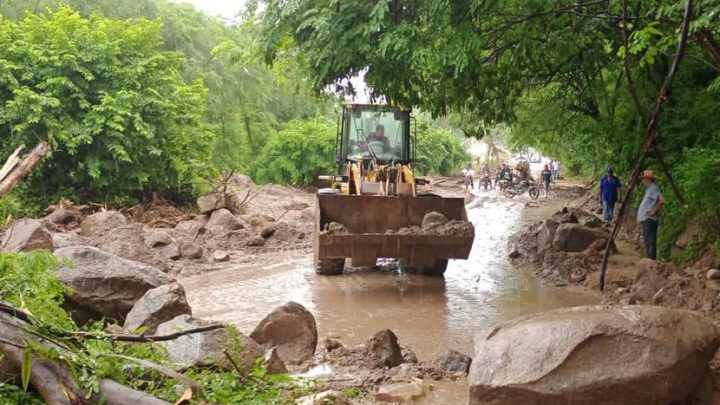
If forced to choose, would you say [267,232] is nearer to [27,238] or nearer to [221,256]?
[221,256]

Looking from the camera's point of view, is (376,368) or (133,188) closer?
(376,368)

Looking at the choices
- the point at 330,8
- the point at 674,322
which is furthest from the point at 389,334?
the point at 330,8

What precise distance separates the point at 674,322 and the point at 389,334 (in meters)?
2.69

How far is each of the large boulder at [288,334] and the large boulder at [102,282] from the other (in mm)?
1856

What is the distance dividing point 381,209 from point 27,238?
565cm

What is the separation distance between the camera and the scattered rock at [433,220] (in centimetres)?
1057

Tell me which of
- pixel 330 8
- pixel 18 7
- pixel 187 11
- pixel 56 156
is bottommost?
pixel 56 156

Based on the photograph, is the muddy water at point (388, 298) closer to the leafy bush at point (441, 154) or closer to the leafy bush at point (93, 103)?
the leafy bush at point (93, 103)

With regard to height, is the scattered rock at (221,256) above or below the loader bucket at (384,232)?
below

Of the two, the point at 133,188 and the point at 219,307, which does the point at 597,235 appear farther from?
the point at 133,188

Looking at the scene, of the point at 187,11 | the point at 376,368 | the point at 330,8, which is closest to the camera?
the point at 376,368

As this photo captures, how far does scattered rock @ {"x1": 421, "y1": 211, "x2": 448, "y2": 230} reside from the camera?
1057 cm

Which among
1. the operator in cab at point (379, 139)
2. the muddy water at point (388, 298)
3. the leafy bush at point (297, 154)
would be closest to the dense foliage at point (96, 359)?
the muddy water at point (388, 298)

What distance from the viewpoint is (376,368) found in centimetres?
609
